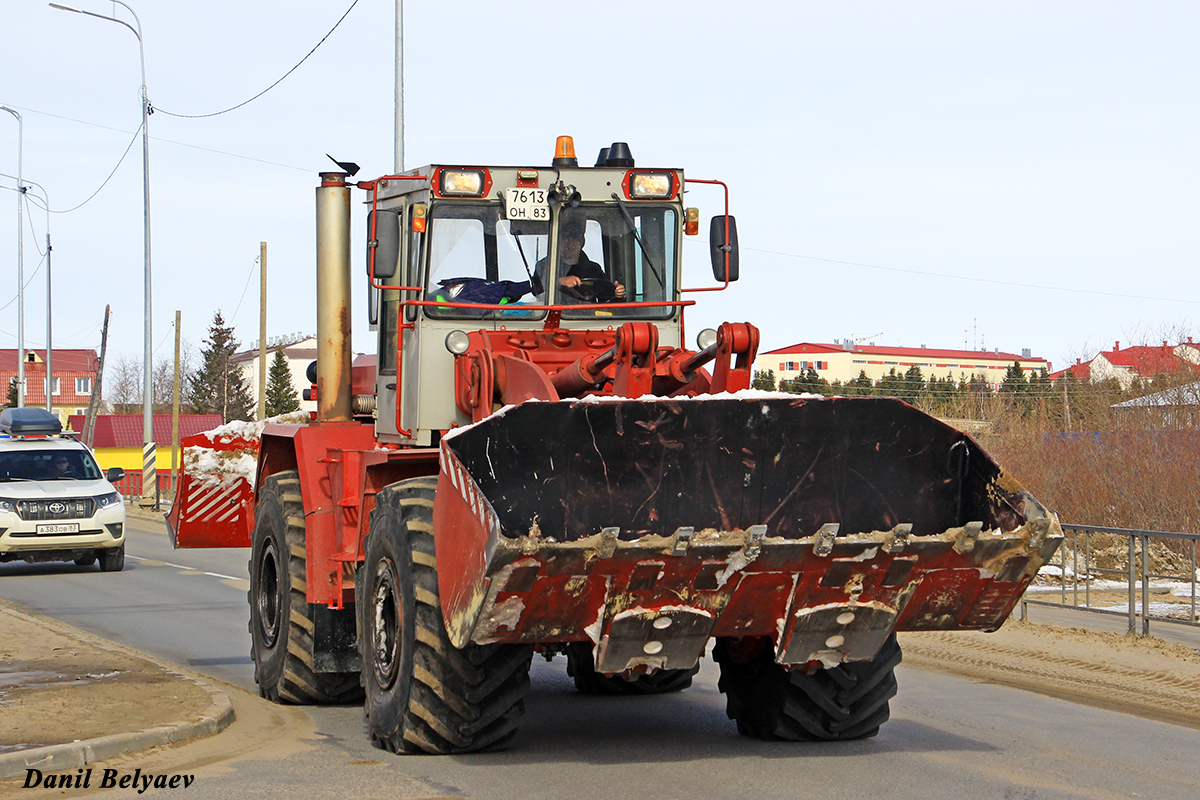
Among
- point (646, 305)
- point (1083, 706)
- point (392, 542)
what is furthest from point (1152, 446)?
point (392, 542)

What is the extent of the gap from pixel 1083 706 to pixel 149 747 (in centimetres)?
627

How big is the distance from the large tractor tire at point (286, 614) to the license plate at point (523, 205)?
8.40 ft

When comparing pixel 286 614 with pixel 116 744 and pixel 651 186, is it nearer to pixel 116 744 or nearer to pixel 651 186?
pixel 116 744

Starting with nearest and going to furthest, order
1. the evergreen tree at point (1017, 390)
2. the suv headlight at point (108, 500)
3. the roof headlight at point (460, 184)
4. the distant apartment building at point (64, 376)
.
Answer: the roof headlight at point (460, 184), the suv headlight at point (108, 500), the evergreen tree at point (1017, 390), the distant apartment building at point (64, 376)

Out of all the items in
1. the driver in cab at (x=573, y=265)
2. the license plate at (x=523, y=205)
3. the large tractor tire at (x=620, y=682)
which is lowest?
the large tractor tire at (x=620, y=682)

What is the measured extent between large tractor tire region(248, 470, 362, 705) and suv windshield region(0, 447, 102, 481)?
11735 mm

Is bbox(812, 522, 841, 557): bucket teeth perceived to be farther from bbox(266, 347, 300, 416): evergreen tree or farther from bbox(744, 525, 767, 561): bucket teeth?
bbox(266, 347, 300, 416): evergreen tree

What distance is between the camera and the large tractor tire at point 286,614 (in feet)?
30.6

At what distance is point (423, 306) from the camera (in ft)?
27.8

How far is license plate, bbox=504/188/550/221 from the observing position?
8648 mm

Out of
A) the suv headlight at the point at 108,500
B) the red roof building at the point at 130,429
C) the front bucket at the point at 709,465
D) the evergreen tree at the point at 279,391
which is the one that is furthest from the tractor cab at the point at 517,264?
the evergreen tree at the point at 279,391

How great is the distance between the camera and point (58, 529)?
19625 mm

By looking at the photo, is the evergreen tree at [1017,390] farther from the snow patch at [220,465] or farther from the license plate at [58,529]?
the snow patch at [220,465]

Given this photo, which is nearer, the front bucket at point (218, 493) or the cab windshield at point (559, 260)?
the cab windshield at point (559, 260)
